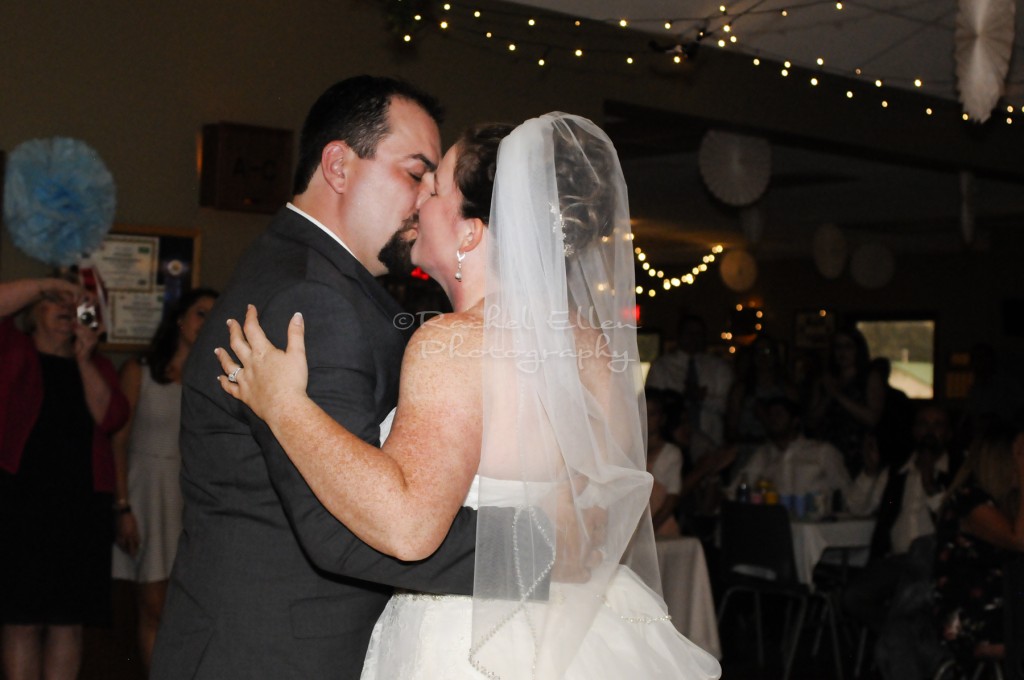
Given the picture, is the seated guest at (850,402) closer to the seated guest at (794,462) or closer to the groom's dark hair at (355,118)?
the seated guest at (794,462)

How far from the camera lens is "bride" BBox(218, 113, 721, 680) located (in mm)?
1629

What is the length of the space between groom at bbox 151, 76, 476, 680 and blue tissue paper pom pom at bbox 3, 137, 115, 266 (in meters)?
2.46

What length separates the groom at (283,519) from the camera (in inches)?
66.1

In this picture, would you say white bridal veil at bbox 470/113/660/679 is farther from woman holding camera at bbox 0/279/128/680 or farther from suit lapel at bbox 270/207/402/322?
woman holding camera at bbox 0/279/128/680

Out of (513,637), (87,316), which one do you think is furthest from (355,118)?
(87,316)

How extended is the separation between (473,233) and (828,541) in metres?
4.28

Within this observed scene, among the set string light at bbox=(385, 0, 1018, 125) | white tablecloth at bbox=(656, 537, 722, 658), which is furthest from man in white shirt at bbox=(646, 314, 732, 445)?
white tablecloth at bbox=(656, 537, 722, 658)

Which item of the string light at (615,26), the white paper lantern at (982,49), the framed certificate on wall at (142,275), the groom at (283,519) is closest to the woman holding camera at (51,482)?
the framed certificate on wall at (142,275)

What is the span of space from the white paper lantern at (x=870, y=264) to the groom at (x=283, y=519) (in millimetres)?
9734

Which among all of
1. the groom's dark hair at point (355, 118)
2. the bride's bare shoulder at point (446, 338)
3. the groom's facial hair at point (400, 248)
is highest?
the groom's dark hair at point (355, 118)

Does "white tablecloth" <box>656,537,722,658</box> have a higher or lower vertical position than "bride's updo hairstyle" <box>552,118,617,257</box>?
lower

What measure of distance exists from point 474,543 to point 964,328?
46.4ft

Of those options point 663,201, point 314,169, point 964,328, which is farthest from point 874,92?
point 964,328

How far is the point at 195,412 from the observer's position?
71.2 inches
